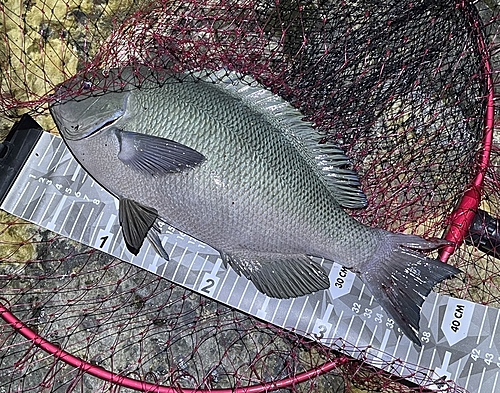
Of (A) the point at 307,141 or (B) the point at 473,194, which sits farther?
(B) the point at 473,194

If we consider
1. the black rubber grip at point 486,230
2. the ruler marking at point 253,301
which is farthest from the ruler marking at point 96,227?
the black rubber grip at point 486,230

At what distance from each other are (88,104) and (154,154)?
39cm

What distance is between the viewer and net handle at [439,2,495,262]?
97.8 inches

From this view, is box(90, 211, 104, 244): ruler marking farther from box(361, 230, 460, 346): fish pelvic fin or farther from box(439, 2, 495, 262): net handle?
box(439, 2, 495, 262): net handle

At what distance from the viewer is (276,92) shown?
2.62 meters

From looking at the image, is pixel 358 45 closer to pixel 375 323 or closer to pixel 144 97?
pixel 144 97

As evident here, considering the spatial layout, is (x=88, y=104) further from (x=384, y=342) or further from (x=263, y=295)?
(x=384, y=342)

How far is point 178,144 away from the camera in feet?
7.23

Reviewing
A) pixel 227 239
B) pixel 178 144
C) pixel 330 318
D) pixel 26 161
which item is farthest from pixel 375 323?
pixel 26 161

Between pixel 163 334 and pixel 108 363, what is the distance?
11.1 inches

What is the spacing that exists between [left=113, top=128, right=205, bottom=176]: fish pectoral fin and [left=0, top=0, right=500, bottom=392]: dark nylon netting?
17.0 inches

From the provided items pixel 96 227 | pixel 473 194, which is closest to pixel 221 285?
pixel 96 227

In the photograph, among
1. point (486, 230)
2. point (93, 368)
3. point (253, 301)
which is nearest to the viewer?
point (93, 368)

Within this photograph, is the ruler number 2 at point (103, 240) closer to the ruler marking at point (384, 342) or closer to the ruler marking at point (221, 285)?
the ruler marking at point (221, 285)
